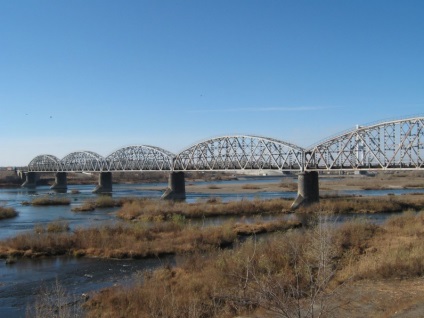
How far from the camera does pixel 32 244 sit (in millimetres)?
30031

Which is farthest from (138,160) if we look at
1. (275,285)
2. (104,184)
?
(275,285)

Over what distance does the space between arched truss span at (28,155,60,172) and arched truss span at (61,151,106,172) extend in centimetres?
329

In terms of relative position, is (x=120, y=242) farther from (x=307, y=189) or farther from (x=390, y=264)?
(x=307, y=189)

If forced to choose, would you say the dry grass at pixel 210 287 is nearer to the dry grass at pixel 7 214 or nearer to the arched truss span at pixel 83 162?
the dry grass at pixel 7 214

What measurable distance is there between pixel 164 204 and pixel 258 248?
3806 centimetres

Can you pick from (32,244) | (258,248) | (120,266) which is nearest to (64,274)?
(120,266)

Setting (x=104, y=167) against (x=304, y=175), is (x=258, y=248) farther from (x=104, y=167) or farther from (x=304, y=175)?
(x=104, y=167)

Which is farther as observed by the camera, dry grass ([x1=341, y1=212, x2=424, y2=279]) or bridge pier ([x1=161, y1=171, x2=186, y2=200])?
bridge pier ([x1=161, y1=171, x2=186, y2=200])

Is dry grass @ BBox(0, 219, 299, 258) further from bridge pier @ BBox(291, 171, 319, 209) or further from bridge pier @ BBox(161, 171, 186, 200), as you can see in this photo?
bridge pier @ BBox(161, 171, 186, 200)

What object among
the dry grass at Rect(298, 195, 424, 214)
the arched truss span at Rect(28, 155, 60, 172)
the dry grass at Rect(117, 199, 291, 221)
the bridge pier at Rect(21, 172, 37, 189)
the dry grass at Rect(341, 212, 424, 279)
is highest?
the arched truss span at Rect(28, 155, 60, 172)

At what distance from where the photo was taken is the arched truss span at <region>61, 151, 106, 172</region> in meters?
135

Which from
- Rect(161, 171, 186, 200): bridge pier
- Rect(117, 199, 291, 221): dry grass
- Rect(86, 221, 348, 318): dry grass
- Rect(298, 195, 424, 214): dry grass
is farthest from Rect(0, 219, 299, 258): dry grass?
Rect(161, 171, 186, 200): bridge pier

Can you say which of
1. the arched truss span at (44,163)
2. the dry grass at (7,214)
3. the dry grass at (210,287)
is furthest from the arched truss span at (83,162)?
the dry grass at (210,287)

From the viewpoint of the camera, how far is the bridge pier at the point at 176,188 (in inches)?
3488
